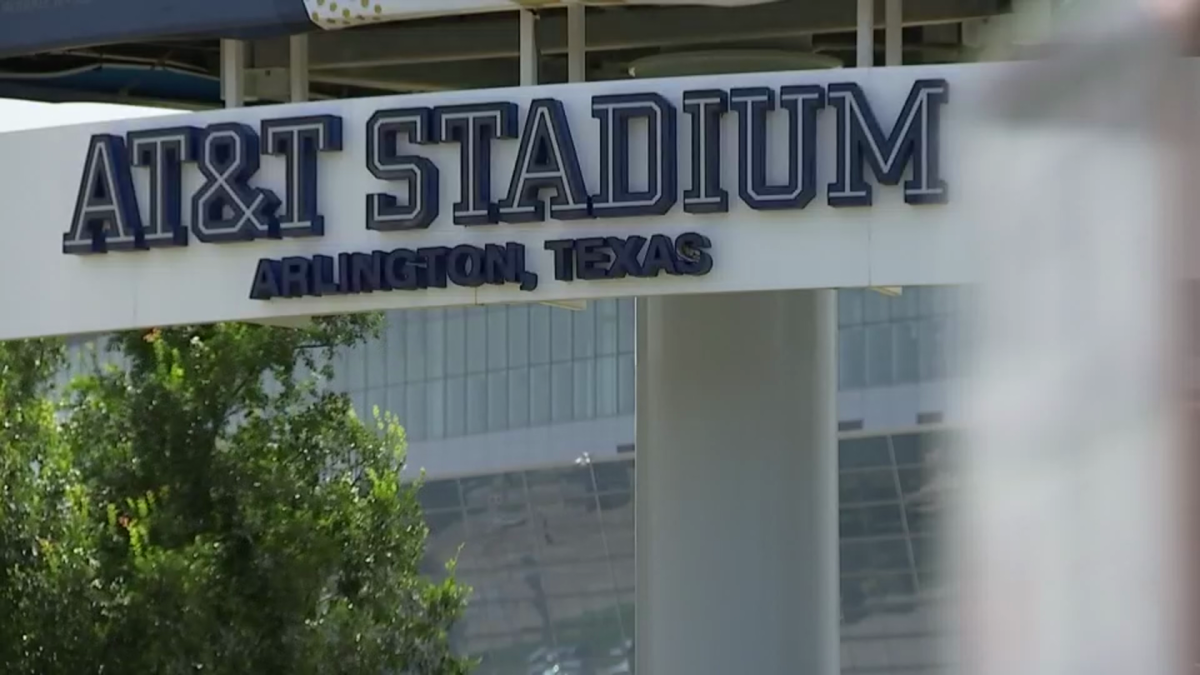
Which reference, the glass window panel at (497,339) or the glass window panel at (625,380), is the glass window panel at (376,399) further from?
the glass window panel at (625,380)

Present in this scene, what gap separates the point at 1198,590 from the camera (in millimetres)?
2451

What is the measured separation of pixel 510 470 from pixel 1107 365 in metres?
35.4

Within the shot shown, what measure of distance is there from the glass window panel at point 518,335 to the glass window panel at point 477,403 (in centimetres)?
66

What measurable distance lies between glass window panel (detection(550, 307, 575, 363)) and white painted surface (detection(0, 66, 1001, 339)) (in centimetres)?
2213

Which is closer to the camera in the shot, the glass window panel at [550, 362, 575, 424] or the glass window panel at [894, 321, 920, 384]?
the glass window panel at [894, 321, 920, 384]

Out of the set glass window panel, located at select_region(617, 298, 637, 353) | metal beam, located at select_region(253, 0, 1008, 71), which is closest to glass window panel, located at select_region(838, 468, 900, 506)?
glass window panel, located at select_region(617, 298, 637, 353)

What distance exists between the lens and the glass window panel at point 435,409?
126 feet

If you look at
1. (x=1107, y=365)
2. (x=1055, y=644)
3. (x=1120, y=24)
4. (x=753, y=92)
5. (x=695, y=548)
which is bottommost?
(x=695, y=548)

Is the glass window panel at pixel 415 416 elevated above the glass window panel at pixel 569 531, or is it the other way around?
the glass window panel at pixel 415 416

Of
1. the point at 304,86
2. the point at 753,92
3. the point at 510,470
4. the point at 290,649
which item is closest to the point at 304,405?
the point at 290,649

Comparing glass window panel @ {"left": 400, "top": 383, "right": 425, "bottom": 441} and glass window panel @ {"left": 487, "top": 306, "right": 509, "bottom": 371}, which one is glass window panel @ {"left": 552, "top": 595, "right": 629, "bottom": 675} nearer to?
glass window panel @ {"left": 400, "top": 383, "right": 425, "bottom": 441}

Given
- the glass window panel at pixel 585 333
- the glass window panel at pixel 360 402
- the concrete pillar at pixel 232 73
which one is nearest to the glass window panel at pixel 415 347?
the glass window panel at pixel 360 402

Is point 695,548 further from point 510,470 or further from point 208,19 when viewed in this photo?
point 510,470

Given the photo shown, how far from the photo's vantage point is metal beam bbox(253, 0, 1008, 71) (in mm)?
15859
